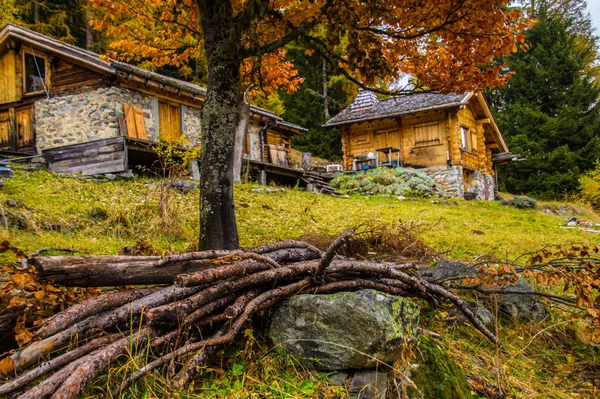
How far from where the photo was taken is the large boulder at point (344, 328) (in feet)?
8.22

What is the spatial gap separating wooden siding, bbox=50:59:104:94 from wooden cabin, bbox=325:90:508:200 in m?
13.5

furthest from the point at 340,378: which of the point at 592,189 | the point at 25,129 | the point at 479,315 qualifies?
the point at 592,189

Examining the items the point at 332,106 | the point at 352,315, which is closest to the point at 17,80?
the point at 352,315

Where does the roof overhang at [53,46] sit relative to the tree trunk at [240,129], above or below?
above

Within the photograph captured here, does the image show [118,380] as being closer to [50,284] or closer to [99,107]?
[50,284]

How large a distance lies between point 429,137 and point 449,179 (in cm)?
285

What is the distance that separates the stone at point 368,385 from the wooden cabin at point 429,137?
20.0 metres

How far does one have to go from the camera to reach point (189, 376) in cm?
230

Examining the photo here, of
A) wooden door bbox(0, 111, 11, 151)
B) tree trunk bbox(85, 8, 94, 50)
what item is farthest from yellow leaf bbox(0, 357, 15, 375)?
tree trunk bbox(85, 8, 94, 50)

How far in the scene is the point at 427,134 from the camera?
22.7 metres

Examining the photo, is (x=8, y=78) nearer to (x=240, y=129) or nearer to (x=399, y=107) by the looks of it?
(x=240, y=129)

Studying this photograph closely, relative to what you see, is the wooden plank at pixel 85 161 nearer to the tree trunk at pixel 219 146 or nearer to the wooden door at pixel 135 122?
the wooden door at pixel 135 122

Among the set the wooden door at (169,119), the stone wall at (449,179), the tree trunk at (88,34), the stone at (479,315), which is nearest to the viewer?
the stone at (479,315)

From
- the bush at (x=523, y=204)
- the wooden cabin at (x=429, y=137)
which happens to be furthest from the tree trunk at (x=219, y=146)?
the wooden cabin at (x=429, y=137)
